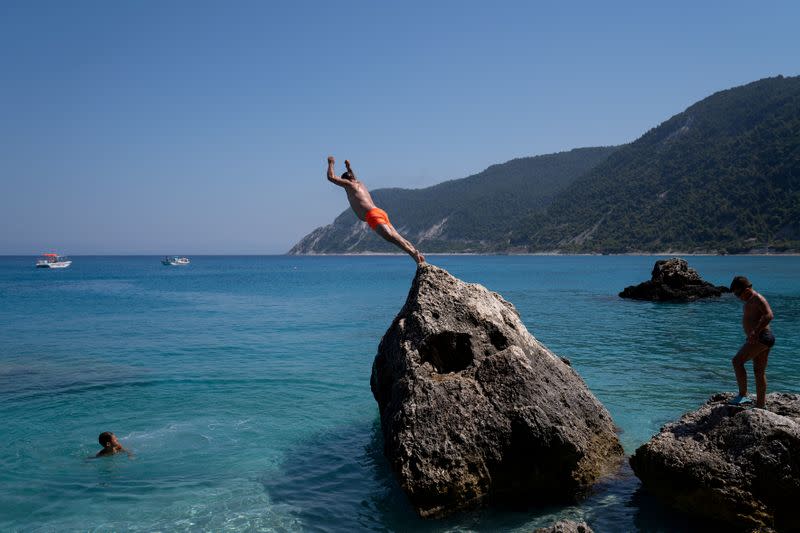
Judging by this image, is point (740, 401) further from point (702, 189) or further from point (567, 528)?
point (702, 189)

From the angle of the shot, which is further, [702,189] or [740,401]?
[702,189]

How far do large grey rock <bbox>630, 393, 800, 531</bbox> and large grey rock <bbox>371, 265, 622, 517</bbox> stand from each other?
1.26 meters

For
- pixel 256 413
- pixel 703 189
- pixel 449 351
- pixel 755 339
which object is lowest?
pixel 256 413

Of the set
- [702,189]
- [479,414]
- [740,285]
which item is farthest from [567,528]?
[702,189]

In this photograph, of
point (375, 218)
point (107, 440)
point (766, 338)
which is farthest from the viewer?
point (107, 440)

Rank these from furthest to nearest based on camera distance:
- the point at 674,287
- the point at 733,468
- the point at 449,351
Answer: the point at 674,287, the point at 449,351, the point at 733,468

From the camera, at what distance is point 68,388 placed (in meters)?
17.4

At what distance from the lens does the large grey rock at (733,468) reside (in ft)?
24.5

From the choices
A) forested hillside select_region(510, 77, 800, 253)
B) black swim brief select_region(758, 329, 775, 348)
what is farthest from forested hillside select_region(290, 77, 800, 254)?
black swim brief select_region(758, 329, 775, 348)

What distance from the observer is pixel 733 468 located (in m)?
7.65

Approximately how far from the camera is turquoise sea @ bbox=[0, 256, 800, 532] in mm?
8883

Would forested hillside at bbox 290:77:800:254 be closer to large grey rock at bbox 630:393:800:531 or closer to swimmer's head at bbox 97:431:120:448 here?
large grey rock at bbox 630:393:800:531

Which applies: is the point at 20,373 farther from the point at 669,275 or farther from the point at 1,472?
the point at 669,275

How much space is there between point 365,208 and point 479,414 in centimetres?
439
